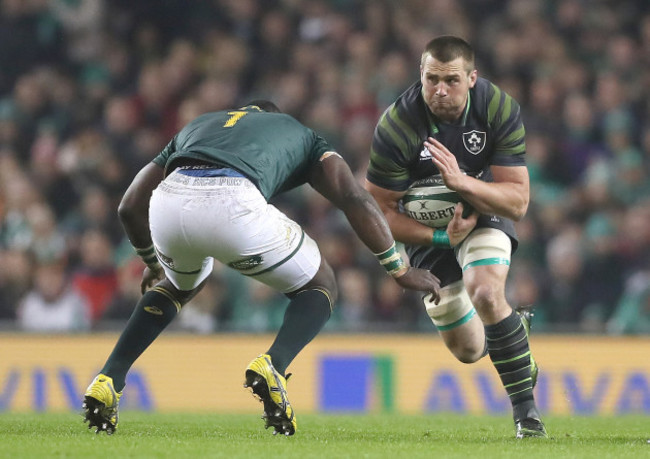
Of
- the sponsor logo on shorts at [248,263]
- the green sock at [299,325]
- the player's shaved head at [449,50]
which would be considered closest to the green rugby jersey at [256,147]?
the sponsor logo on shorts at [248,263]

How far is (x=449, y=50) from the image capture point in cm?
629

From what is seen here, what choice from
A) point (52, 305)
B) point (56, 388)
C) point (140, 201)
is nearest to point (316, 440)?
point (140, 201)

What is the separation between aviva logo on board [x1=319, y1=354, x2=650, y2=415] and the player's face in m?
4.49

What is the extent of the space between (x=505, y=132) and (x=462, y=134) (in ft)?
0.79

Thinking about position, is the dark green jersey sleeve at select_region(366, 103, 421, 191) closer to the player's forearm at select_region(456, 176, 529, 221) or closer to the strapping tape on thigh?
the player's forearm at select_region(456, 176, 529, 221)

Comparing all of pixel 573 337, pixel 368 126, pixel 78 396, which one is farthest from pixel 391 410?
pixel 368 126

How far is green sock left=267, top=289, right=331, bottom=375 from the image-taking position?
565 centimetres

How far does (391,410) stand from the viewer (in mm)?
10375

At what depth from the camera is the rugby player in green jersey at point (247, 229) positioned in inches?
220

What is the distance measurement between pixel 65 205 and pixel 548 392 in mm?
5540

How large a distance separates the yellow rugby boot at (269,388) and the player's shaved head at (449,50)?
191 cm

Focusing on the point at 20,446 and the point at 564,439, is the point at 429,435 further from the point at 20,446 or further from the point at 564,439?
the point at 20,446

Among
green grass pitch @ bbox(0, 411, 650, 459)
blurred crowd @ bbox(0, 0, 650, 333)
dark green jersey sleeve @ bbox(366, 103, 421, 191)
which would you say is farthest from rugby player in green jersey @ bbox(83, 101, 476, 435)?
blurred crowd @ bbox(0, 0, 650, 333)

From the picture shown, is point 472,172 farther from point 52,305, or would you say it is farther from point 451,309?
point 52,305
